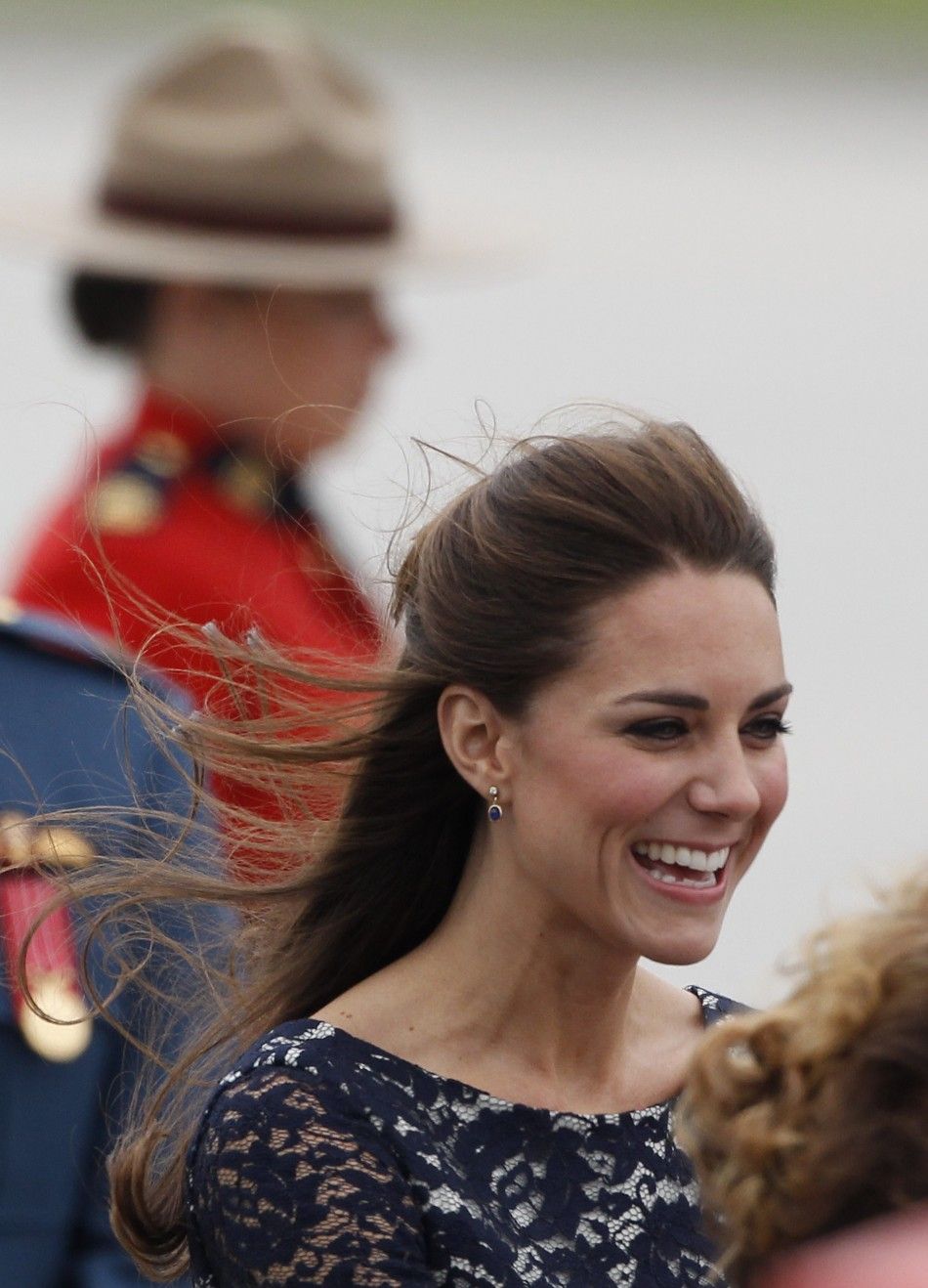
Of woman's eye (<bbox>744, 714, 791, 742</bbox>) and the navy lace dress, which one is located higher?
woman's eye (<bbox>744, 714, 791, 742</bbox>)

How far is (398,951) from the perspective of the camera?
2873mm

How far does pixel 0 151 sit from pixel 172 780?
9.47 meters

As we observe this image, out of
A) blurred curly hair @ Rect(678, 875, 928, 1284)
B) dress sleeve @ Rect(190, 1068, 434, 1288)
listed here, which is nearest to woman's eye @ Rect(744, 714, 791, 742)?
dress sleeve @ Rect(190, 1068, 434, 1288)

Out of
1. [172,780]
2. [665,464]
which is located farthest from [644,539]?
[172,780]

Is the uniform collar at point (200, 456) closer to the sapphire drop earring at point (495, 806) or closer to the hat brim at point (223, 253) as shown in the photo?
the hat brim at point (223, 253)

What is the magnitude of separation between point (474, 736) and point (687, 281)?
9.54m

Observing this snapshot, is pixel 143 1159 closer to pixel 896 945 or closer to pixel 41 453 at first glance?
pixel 896 945

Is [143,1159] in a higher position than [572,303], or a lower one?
lower

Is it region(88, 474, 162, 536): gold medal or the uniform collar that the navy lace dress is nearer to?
region(88, 474, 162, 536): gold medal

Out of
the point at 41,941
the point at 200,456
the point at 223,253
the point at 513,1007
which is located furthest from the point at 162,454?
the point at 513,1007

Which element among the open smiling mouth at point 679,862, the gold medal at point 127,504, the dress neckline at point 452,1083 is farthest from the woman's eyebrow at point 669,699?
the gold medal at point 127,504

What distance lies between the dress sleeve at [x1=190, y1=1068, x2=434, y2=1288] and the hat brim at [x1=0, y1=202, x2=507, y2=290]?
2.19m

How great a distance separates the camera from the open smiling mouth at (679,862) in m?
2.66

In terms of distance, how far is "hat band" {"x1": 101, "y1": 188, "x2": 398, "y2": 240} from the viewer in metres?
4.96
